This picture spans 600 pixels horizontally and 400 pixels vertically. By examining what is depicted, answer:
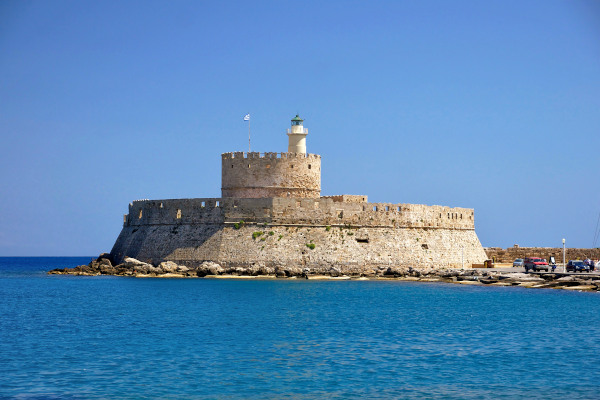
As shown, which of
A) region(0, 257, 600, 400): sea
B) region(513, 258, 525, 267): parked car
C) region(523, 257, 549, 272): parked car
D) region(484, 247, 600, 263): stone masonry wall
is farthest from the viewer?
region(484, 247, 600, 263): stone masonry wall

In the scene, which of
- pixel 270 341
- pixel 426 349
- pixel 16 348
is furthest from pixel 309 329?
pixel 16 348

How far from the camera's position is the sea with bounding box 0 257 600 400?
13039 mm

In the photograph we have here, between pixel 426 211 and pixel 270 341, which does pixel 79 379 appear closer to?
pixel 270 341

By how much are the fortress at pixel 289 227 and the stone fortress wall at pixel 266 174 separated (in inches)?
2.0

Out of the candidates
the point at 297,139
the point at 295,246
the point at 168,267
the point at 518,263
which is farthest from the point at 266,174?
the point at 518,263

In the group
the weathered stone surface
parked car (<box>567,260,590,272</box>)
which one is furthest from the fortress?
parked car (<box>567,260,590,272</box>)

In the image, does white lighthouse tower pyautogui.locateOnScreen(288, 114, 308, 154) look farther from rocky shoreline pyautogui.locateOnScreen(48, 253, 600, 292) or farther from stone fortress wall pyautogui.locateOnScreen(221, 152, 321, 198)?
rocky shoreline pyautogui.locateOnScreen(48, 253, 600, 292)

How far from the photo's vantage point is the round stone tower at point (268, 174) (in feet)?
129

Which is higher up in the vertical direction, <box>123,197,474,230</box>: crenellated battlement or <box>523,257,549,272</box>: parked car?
<box>123,197,474,230</box>: crenellated battlement

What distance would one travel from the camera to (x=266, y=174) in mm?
39312

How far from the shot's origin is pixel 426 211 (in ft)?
129

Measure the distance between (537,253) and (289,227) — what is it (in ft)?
64.9

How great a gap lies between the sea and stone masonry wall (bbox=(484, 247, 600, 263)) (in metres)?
19.1

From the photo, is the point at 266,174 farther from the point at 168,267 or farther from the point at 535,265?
the point at 535,265
